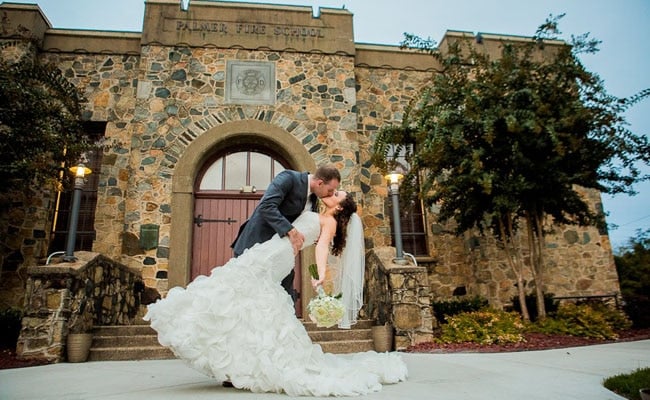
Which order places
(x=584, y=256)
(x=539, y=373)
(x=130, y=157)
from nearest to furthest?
(x=539, y=373), (x=130, y=157), (x=584, y=256)

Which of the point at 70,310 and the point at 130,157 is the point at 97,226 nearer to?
the point at 130,157

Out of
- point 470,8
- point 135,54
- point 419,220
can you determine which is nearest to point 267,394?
point 419,220

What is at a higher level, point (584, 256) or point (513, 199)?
point (513, 199)

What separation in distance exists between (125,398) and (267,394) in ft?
2.85

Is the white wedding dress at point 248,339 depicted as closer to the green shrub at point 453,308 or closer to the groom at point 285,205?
the groom at point 285,205

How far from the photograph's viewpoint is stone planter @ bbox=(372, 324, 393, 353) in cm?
560

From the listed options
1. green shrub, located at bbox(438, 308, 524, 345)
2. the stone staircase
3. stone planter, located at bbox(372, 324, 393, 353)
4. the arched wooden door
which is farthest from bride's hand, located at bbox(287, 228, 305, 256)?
the arched wooden door

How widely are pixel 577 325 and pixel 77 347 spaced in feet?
22.3

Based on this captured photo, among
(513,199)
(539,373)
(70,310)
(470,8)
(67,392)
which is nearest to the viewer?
(67,392)

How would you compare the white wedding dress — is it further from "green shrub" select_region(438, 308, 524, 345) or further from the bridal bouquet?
"green shrub" select_region(438, 308, 524, 345)

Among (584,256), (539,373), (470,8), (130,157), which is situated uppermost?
(470,8)

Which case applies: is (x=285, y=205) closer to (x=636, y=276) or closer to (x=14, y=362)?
(x=14, y=362)

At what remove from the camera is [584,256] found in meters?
9.08

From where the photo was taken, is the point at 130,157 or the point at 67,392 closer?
the point at 67,392
